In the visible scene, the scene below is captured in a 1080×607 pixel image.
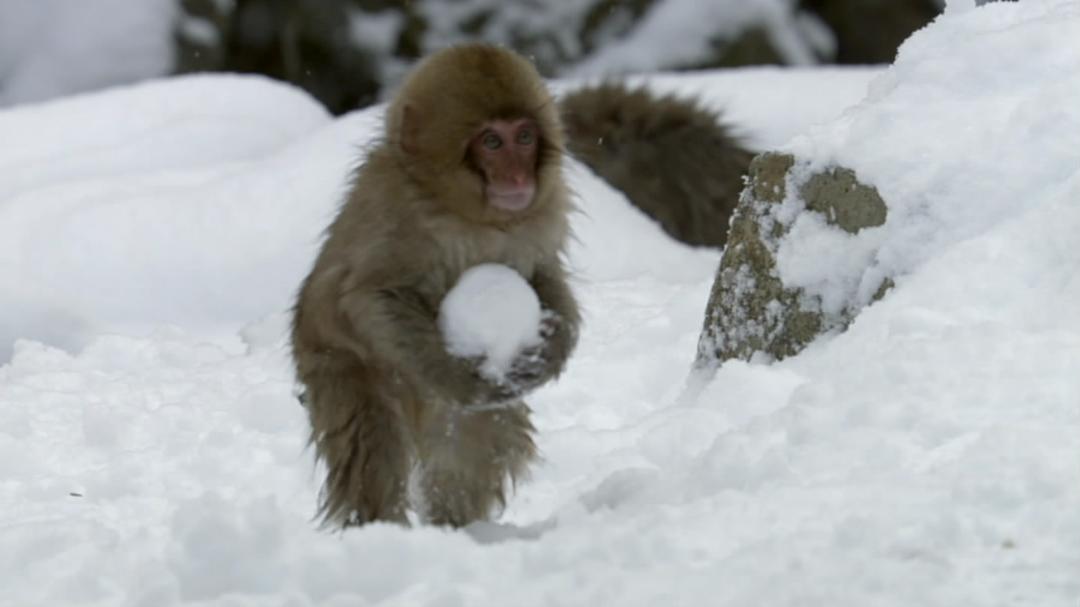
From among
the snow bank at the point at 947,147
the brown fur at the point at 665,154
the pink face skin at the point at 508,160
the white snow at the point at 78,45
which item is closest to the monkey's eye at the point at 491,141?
the pink face skin at the point at 508,160

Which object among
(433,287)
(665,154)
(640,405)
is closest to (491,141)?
(433,287)

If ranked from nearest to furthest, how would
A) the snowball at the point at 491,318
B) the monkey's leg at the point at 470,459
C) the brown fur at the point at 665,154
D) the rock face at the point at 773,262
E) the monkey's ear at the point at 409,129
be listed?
the snowball at the point at 491,318 < the monkey's ear at the point at 409,129 < the monkey's leg at the point at 470,459 < the rock face at the point at 773,262 < the brown fur at the point at 665,154

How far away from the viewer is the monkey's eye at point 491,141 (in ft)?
10.2

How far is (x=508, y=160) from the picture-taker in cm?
308

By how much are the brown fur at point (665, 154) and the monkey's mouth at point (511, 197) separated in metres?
3.54

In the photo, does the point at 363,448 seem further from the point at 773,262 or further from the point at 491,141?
the point at 773,262

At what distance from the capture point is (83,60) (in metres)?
9.35

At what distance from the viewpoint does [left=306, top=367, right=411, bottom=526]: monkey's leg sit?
10.7 ft

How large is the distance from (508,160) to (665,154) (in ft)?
12.9

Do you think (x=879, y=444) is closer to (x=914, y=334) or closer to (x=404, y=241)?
(x=914, y=334)

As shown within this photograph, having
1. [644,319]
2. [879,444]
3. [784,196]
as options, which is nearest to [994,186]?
[784,196]

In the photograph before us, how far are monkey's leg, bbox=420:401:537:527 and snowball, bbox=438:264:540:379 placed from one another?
0.27 metres

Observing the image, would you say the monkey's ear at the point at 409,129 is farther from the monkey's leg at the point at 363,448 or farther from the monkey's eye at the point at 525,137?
the monkey's leg at the point at 363,448

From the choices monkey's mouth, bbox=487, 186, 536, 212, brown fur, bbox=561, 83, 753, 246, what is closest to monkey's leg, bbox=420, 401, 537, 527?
monkey's mouth, bbox=487, 186, 536, 212
